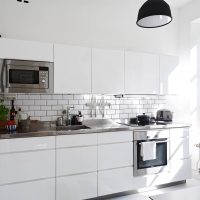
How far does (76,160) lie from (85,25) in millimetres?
2105

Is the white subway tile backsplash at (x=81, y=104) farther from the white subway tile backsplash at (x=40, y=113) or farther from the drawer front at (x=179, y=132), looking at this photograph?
the drawer front at (x=179, y=132)

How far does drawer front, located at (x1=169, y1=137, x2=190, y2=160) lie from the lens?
11.0 ft

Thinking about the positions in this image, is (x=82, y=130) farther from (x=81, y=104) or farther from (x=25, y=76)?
(x=25, y=76)

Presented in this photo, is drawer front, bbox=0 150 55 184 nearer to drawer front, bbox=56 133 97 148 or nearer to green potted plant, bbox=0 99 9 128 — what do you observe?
drawer front, bbox=56 133 97 148

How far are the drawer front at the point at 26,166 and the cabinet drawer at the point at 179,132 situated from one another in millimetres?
1830

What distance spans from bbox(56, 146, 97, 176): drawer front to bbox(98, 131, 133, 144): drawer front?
5.9 inches

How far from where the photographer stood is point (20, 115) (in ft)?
9.78

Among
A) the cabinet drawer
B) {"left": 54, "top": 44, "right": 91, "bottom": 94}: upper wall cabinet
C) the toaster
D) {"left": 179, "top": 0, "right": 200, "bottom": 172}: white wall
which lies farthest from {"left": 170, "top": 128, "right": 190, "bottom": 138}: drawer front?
{"left": 54, "top": 44, "right": 91, "bottom": 94}: upper wall cabinet

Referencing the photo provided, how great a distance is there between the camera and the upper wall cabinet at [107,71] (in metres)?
3.11

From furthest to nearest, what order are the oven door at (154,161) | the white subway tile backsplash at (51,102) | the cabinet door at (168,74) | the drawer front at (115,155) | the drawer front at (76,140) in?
the cabinet door at (168,74) < the white subway tile backsplash at (51,102) < the oven door at (154,161) < the drawer front at (115,155) < the drawer front at (76,140)

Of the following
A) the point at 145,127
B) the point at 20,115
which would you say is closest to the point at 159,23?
the point at 145,127

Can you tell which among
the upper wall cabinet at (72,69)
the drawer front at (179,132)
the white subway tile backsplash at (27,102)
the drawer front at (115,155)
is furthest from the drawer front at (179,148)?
the white subway tile backsplash at (27,102)

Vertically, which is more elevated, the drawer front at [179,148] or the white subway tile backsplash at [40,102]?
the white subway tile backsplash at [40,102]

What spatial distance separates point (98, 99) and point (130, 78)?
0.61m
